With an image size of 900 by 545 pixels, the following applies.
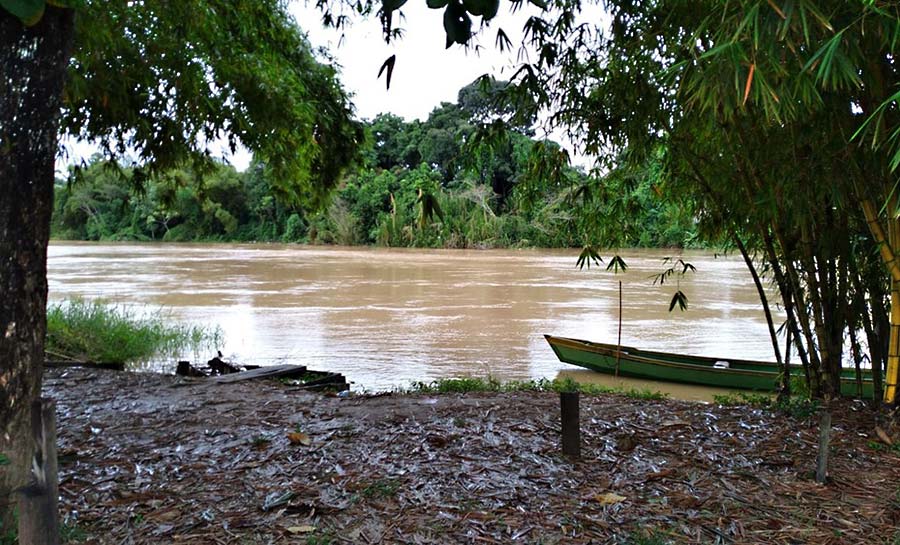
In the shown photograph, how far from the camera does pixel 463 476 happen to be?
2623mm

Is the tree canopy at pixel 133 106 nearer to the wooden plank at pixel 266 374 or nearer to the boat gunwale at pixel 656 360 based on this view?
the wooden plank at pixel 266 374

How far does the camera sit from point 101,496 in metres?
2.39

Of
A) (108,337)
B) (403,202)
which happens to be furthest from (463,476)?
(403,202)

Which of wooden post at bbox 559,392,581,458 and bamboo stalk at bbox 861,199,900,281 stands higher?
bamboo stalk at bbox 861,199,900,281

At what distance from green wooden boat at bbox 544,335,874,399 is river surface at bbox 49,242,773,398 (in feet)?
1.18

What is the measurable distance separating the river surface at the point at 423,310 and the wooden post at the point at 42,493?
5.55 m

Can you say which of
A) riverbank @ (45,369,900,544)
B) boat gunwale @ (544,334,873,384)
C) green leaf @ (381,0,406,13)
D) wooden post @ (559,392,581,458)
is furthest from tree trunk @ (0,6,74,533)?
boat gunwale @ (544,334,873,384)

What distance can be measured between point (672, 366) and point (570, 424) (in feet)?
16.2

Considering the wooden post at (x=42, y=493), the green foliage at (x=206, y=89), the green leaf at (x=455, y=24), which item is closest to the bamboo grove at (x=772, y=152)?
the green leaf at (x=455, y=24)

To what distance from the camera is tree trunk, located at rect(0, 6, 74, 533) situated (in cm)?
190

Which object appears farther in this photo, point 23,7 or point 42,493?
point 42,493

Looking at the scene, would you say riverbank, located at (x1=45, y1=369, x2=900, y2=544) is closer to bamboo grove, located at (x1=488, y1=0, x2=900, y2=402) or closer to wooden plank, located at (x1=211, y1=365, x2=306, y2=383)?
bamboo grove, located at (x1=488, y1=0, x2=900, y2=402)

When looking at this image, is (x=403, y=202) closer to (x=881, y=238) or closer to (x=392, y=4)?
(x=881, y=238)

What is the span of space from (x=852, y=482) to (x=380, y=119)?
3834cm
